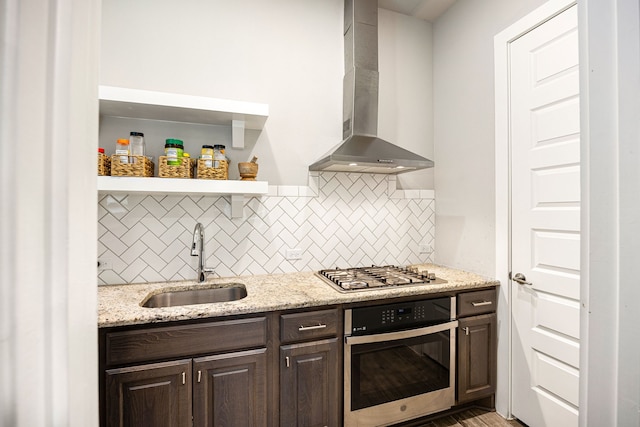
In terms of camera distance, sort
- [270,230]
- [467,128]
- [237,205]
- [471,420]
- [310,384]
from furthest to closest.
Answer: [467,128]
[270,230]
[237,205]
[471,420]
[310,384]

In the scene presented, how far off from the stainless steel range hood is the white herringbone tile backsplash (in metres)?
0.29

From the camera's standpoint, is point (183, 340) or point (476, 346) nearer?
point (183, 340)

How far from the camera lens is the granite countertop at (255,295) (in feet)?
4.43

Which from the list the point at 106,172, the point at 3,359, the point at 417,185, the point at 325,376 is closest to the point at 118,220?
the point at 106,172

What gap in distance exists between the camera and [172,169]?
5.62 ft

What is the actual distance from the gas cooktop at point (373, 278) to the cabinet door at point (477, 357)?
1.20 feet

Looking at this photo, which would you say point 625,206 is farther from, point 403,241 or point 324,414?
point 403,241

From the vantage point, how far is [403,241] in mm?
2561

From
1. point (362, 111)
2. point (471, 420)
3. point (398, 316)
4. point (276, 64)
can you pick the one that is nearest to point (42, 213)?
point (398, 316)

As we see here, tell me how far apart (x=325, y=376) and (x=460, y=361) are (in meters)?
0.94

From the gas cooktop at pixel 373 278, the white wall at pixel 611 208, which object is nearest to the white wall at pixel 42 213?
the white wall at pixel 611 208

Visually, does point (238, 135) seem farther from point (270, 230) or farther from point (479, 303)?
point (479, 303)

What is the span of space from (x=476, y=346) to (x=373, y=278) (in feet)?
2.69

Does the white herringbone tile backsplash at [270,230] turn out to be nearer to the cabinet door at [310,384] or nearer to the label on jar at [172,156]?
the label on jar at [172,156]
